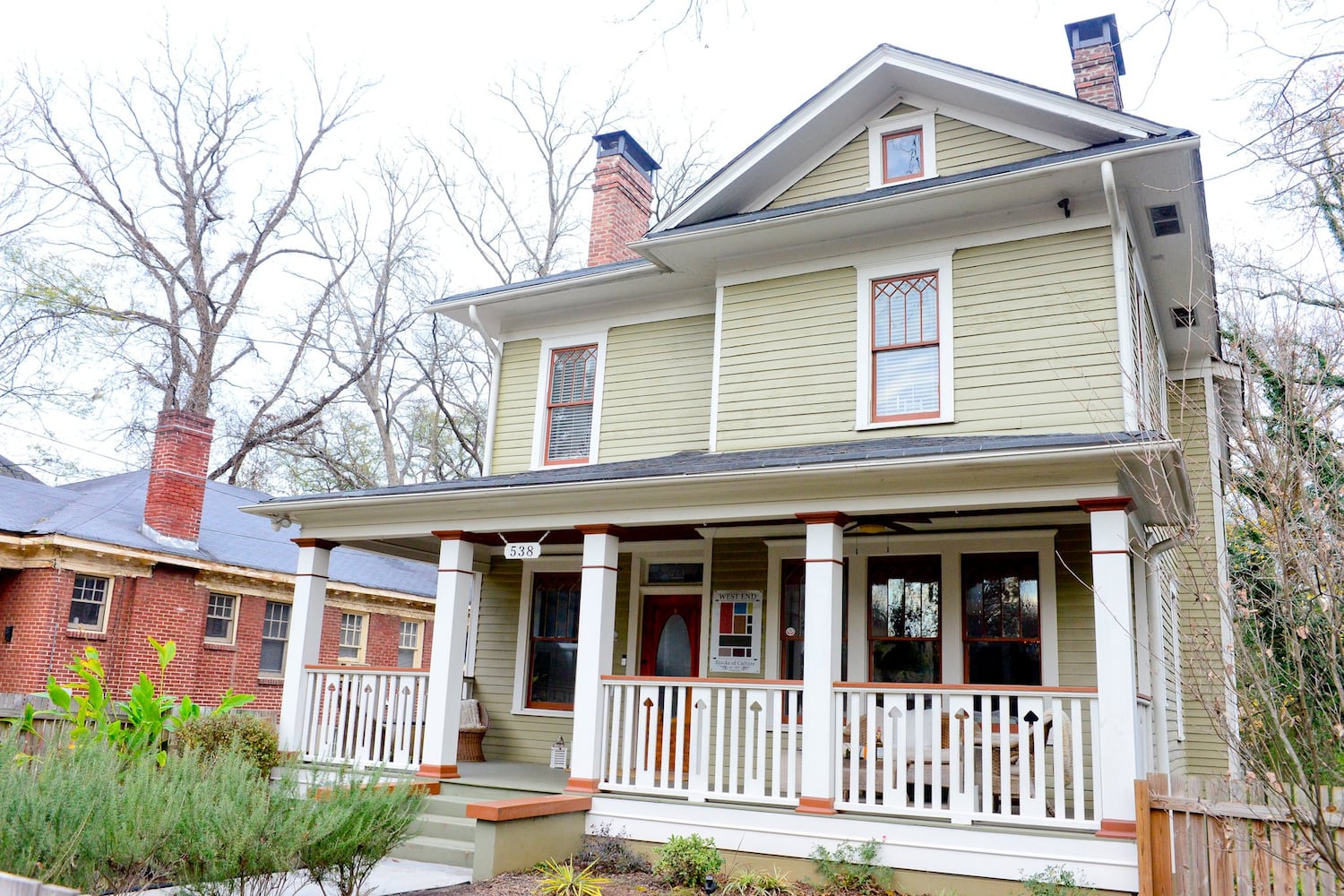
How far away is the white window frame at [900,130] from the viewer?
10.9m

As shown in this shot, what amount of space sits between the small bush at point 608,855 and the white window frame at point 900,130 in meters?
7.00

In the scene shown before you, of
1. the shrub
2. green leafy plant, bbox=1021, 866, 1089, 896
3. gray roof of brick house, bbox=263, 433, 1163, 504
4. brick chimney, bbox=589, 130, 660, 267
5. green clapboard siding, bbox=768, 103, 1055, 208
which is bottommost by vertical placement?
green leafy plant, bbox=1021, 866, 1089, 896

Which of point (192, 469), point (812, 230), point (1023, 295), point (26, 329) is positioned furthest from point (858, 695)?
point (26, 329)

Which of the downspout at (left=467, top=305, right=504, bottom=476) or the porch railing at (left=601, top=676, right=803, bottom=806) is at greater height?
the downspout at (left=467, top=305, right=504, bottom=476)

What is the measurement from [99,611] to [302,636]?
8336 mm

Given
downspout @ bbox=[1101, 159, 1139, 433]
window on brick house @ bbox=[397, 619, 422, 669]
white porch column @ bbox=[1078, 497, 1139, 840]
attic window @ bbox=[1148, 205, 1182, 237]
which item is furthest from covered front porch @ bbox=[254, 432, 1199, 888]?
window on brick house @ bbox=[397, 619, 422, 669]

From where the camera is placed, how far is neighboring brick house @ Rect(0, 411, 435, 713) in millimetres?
16578

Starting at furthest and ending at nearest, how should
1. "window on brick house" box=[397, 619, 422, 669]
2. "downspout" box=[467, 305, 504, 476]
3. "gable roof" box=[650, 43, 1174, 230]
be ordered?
"window on brick house" box=[397, 619, 422, 669] → "downspout" box=[467, 305, 504, 476] → "gable roof" box=[650, 43, 1174, 230]

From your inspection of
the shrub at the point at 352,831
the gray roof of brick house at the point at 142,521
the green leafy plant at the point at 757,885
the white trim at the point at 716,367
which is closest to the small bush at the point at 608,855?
the green leafy plant at the point at 757,885

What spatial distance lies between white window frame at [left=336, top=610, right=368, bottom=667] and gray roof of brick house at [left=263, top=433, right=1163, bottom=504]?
11939 mm

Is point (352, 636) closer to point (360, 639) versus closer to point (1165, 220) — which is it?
point (360, 639)

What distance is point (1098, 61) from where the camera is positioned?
1145 centimetres

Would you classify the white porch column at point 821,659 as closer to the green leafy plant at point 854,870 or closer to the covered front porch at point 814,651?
the covered front porch at point 814,651

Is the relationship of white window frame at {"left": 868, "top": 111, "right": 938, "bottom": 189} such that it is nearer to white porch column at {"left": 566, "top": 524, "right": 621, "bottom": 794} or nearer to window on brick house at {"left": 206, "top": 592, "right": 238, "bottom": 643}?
white porch column at {"left": 566, "top": 524, "right": 621, "bottom": 794}
